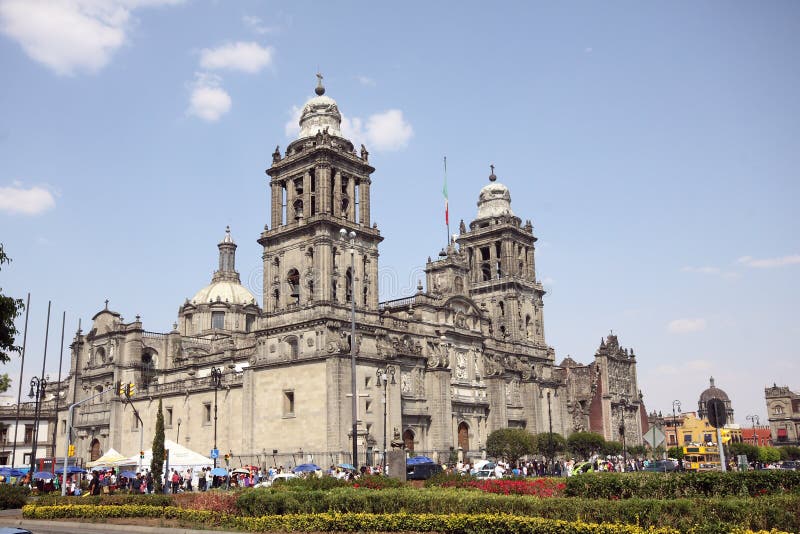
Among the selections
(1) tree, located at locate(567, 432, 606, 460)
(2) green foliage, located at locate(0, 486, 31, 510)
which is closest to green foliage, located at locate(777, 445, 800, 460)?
(1) tree, located at locate(567, 432, 606, 460)

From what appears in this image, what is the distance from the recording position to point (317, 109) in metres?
64.0

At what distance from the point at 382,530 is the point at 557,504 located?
16.5ft

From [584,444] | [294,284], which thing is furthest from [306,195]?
[584,444]

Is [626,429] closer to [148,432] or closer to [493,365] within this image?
[493,365]

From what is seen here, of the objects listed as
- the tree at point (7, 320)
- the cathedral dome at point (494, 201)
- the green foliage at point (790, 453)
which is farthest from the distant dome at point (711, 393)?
the tree at point (7, 320)

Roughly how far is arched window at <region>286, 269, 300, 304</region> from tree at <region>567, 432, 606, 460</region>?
33.1 meters

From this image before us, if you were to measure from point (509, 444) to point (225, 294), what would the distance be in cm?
3931

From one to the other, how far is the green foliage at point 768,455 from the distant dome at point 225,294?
203 ft

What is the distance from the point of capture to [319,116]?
63.7 metres

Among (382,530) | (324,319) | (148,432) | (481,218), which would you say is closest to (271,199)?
(324,319)

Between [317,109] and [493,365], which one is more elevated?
[317,109]

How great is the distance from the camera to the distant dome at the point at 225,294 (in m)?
88.4

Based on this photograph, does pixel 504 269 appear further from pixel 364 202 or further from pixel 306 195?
pixel 306 195

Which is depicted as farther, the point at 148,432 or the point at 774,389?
the point at 774,389
